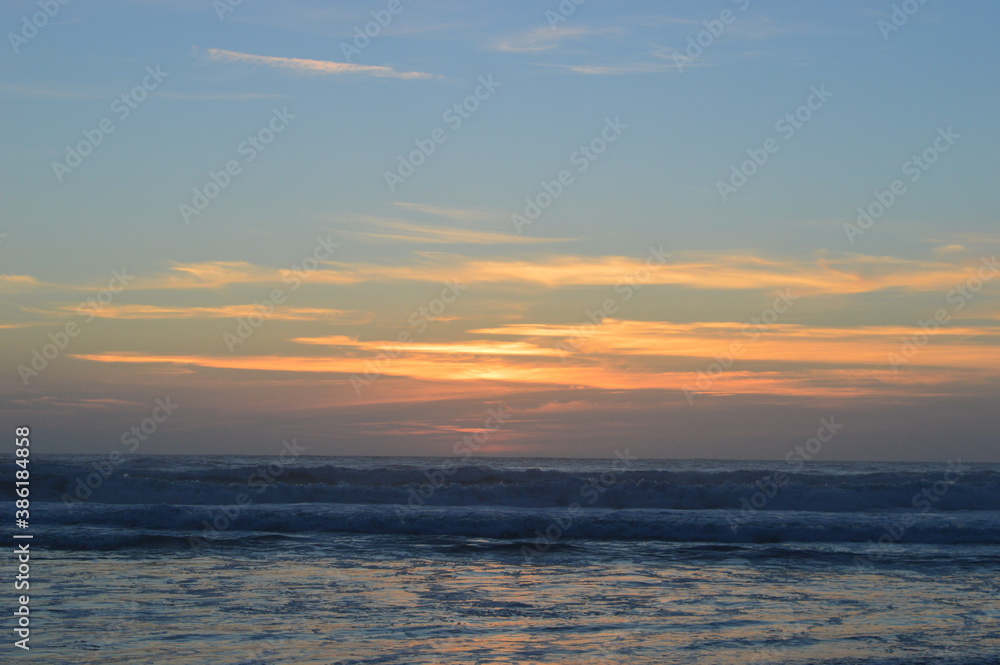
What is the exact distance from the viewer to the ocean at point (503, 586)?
9.61m

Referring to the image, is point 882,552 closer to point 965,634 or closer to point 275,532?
point 965,634

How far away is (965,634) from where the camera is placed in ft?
34.7

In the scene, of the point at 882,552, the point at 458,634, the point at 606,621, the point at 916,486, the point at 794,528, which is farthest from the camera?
the point at 916,486

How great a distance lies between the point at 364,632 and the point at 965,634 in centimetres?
747

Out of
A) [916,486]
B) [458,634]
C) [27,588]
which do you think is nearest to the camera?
[458,634]

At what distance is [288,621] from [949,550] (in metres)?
14.9

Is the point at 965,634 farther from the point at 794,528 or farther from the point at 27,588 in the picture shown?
the point at 27,588

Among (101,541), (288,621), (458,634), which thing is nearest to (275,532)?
(101,541)

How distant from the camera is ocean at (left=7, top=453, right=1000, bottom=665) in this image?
9609 millimetres

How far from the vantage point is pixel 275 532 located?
70.0ft

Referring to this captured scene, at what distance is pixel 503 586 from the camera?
1366 centimetres

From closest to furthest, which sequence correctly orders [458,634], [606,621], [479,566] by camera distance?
[458,634] → [606,621] → [479,566]

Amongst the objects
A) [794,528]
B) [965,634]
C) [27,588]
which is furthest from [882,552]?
[27,588]

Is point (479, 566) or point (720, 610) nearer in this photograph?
point (720, 610)
